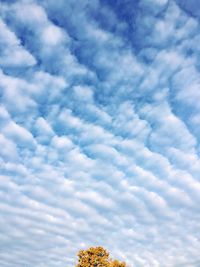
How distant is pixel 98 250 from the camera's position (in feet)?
216

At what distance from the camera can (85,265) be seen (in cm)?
6419

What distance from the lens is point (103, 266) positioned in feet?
213

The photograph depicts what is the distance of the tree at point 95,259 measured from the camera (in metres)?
64.8

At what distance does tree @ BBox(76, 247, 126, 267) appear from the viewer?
64.8 m

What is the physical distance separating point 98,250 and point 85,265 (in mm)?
3618

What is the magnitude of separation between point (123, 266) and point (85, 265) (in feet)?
23.4

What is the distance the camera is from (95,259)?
65.1 metres

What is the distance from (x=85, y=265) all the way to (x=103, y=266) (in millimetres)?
3375

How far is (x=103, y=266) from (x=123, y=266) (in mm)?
3755
